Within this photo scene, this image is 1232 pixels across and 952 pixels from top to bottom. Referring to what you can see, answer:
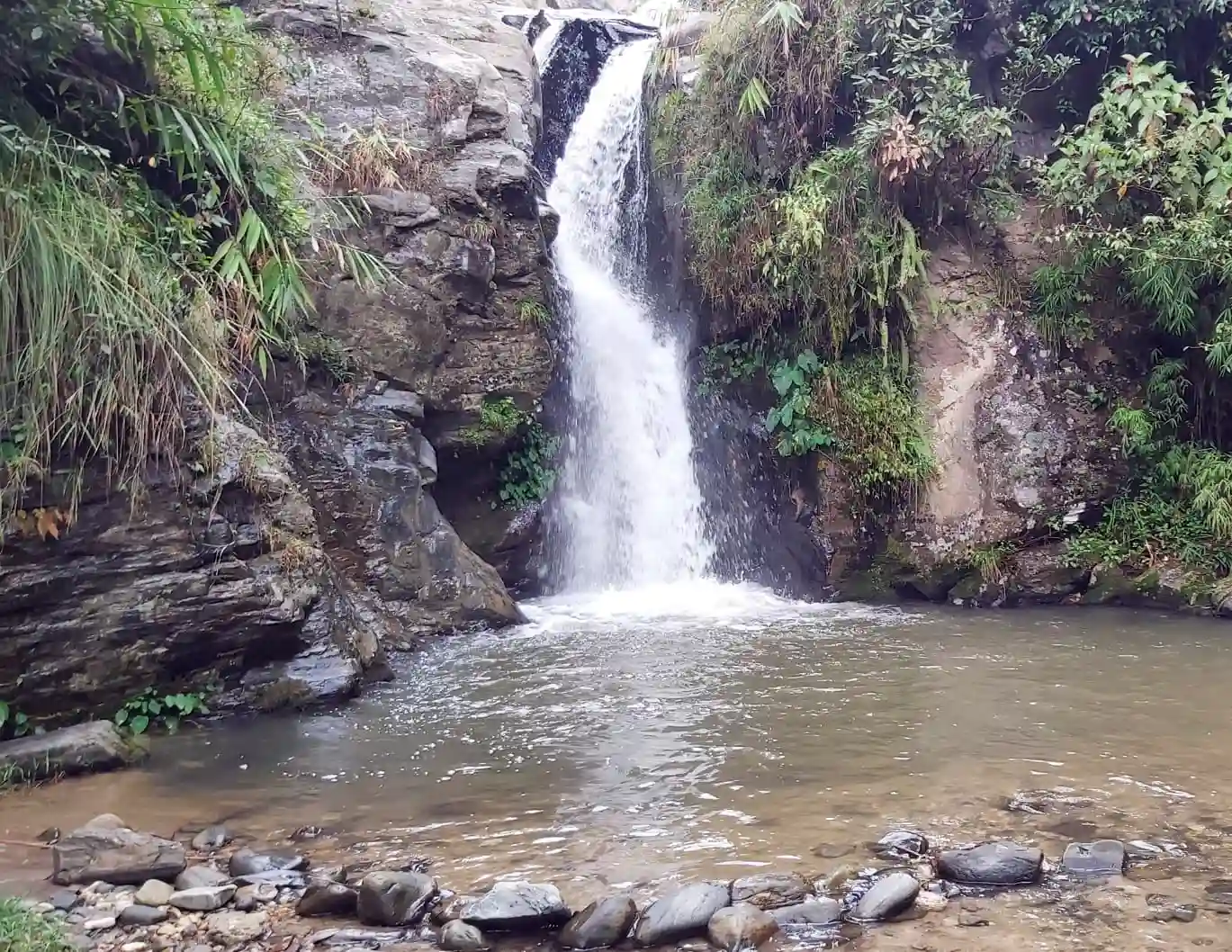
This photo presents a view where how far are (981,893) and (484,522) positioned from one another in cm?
683

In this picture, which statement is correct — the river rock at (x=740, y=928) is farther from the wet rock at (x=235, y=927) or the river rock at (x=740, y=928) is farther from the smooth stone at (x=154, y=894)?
the smooth stone at (x=154, y=894)

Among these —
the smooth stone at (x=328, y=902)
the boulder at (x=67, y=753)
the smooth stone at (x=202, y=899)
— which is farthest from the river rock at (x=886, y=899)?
the boulder at (x=67, y=753)

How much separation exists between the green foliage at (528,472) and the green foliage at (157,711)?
14.0ft

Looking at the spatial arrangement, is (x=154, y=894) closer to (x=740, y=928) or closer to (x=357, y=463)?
(x=740, y=928)

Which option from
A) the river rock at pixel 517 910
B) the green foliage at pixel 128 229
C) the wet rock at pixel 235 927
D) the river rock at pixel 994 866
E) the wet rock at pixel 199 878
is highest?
the green foliage at pixel 128 229

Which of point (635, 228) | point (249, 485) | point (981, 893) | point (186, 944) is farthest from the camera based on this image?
point (635, 228)

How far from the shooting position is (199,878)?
3852 millimetres

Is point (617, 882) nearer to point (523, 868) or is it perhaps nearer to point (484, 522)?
point (523, 868)

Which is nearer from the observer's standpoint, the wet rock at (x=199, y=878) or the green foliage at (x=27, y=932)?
the green foliage at (x=27, y=932)

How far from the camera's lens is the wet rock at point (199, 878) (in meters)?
3.82

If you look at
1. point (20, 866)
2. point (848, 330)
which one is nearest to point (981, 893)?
point (20, 866)

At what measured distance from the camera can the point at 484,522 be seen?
9.85 meters

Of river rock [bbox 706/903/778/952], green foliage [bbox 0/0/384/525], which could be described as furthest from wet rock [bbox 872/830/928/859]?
green foliage [bbox 0/0/384/525]

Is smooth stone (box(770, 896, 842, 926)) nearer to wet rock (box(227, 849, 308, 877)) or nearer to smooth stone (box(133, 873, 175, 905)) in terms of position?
wet rock (box(227, 849, 308, 877))
